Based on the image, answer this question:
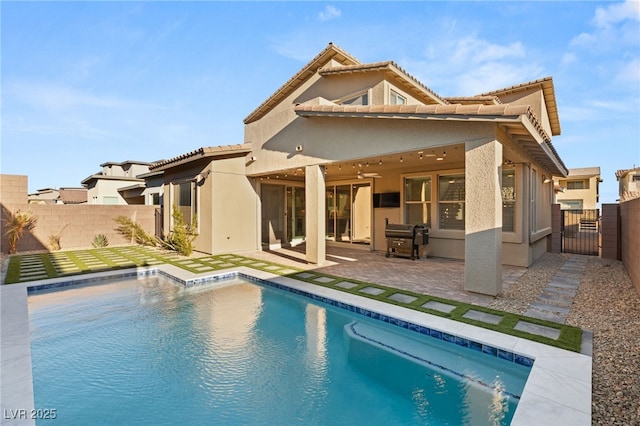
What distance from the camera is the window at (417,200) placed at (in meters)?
13.4

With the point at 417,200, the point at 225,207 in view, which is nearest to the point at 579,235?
the point at 417,200

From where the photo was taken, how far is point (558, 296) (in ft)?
25.1

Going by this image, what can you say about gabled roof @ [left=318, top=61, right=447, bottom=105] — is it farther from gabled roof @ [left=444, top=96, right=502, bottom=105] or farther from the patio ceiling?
the patio ceiling

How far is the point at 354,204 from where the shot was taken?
55.0 feet

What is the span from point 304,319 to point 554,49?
15283 millimetres

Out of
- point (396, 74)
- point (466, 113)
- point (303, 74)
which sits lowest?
point (466, 113)

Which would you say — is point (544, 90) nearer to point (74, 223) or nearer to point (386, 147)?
point (386, 147)

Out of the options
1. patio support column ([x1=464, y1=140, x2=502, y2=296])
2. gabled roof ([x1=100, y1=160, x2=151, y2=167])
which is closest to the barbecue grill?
patio support column ([x1=464, y1=140, x2=502, y2=296])

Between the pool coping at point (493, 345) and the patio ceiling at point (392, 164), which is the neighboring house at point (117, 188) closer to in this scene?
the patio ceiling at point (392, 164)

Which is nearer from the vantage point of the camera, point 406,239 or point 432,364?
point 432,364

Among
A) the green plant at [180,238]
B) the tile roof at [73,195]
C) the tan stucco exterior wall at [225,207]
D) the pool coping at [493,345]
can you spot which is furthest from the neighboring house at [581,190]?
the tile roof at [73,195]

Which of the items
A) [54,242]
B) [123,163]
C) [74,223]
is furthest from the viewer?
[123,163]

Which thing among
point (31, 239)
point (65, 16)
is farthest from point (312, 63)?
point (31, 239)

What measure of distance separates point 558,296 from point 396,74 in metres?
8.76
